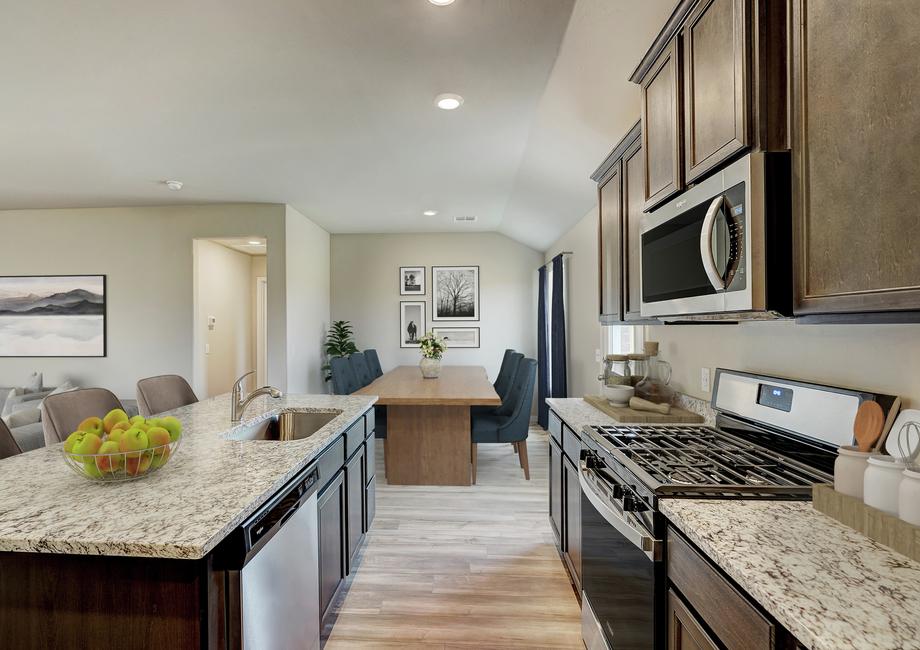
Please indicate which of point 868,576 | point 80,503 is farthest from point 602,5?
point 80,503

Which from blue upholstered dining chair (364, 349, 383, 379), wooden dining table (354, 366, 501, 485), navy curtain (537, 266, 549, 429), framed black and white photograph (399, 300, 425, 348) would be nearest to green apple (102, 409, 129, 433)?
wooden dining table (354, 366, 501, 485)

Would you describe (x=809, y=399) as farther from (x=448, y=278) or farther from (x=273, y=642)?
(x=448, y=278)

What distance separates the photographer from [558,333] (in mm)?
5066

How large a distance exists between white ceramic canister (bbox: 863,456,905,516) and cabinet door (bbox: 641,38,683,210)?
90 centimetres

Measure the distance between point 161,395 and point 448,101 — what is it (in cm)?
233

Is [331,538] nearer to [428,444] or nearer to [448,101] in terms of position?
[428,444]

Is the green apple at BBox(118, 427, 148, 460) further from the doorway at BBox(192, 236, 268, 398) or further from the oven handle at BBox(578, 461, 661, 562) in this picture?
the doorway at BBox(192, 236, 268, 398)

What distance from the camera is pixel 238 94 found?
252 cm

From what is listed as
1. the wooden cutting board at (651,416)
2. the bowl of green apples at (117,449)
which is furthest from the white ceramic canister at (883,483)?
the bowl of green apples at (117,449)

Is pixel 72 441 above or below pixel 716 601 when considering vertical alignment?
above

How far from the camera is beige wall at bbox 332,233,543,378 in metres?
6.37

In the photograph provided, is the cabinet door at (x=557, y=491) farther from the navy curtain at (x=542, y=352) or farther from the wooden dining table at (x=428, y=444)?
the navy curtain at (x=542, y=352)

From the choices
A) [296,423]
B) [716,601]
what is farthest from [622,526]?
[296,423]

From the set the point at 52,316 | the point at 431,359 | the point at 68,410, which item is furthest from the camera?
the point at 52,316
